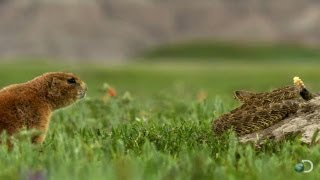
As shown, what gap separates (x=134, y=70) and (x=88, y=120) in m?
64.4

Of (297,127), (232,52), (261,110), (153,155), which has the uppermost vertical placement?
(261,110)

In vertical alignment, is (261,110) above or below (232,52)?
above

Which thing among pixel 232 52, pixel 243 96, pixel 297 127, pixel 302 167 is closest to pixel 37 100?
pixel 243 96

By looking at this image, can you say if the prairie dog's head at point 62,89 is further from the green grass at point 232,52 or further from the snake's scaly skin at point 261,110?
the green grass at point 232,52

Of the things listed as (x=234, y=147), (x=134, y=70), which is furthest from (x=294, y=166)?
(x=134, y=70)

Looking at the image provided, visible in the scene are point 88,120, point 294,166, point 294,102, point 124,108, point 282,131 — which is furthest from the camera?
point 124,108

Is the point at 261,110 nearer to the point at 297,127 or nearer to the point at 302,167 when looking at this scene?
the point at 297,127

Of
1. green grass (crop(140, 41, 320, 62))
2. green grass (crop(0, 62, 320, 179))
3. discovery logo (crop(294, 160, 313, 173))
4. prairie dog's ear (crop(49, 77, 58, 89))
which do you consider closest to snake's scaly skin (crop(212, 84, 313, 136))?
green grass (crop(0, 62, 320, 179))

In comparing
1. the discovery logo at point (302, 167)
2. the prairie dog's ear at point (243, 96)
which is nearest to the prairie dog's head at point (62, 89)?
the prairie dog's ear at point (243, 96)

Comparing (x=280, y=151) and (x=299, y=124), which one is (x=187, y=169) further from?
(x=299, y=124)

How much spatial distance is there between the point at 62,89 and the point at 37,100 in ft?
1.44

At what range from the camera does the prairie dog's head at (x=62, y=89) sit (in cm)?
757

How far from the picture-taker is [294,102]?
743cm

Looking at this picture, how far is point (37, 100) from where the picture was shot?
7320mm
